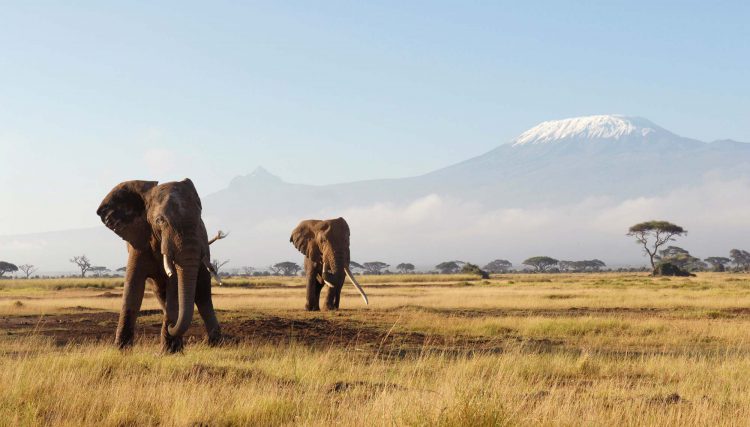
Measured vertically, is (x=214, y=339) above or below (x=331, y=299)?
below

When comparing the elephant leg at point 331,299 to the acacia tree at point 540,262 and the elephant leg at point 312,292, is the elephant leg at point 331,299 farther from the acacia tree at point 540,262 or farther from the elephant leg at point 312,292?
the acacia tree at point 540,262

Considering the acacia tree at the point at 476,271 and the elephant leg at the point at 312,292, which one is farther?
the acacia tree at the point at 476,271

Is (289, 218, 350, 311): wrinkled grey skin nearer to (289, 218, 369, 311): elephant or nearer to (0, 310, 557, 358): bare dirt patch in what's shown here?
(289, 218, 369, 311): elephant

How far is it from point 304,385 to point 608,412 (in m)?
4.00

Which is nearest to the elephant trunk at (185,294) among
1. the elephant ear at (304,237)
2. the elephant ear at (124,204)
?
the elephant ear at (124,204)

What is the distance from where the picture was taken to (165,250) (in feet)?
45.7

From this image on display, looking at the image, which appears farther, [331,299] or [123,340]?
[331,299]

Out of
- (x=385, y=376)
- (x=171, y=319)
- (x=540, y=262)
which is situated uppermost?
(x=540, y=262)

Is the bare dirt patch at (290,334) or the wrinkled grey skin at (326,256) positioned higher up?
the wrinkled grey skin at (326,256)

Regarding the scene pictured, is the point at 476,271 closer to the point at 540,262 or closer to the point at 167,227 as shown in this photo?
the point at 540,262

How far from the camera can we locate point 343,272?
30125mm

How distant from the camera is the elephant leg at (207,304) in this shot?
15047 millimetres

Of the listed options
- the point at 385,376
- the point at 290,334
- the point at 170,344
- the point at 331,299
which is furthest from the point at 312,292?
the point at 385,376

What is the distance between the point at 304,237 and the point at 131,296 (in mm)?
17090
